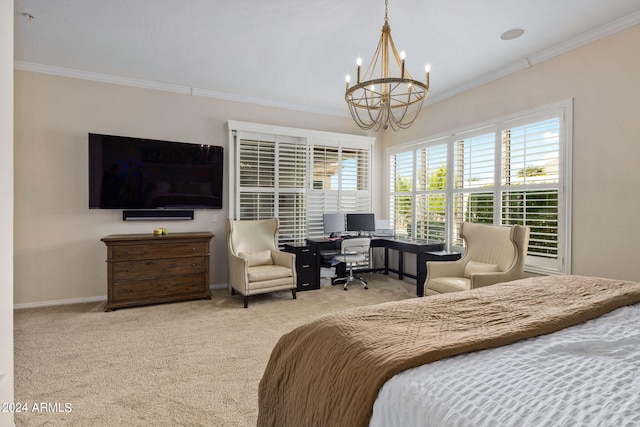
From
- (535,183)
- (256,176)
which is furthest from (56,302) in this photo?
(535,183)

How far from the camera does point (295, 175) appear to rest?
5352 mm

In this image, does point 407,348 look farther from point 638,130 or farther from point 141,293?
point 141,293

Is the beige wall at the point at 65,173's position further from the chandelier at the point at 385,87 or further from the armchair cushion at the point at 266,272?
the chandelier at the point at 385,87

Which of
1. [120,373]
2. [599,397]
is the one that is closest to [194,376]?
[120,373]

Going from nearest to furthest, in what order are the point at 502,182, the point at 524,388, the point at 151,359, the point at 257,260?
the point at 524,388
the point at 151,359
the point at 502,182
the point at 257,260

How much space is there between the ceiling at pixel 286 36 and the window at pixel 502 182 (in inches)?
29.1

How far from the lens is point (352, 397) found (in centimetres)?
106

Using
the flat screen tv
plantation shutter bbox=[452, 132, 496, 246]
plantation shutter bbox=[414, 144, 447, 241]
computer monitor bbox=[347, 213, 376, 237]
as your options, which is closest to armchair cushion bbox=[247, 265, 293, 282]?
the flat screen tv

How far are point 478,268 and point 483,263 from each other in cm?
16

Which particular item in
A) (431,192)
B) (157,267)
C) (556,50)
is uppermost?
(556,50)

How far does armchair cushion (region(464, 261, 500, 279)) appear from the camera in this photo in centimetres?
354

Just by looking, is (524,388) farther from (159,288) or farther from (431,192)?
(431,192)

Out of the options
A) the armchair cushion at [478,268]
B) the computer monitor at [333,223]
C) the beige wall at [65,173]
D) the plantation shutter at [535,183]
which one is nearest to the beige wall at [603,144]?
the plantation shutter at [535,183]
